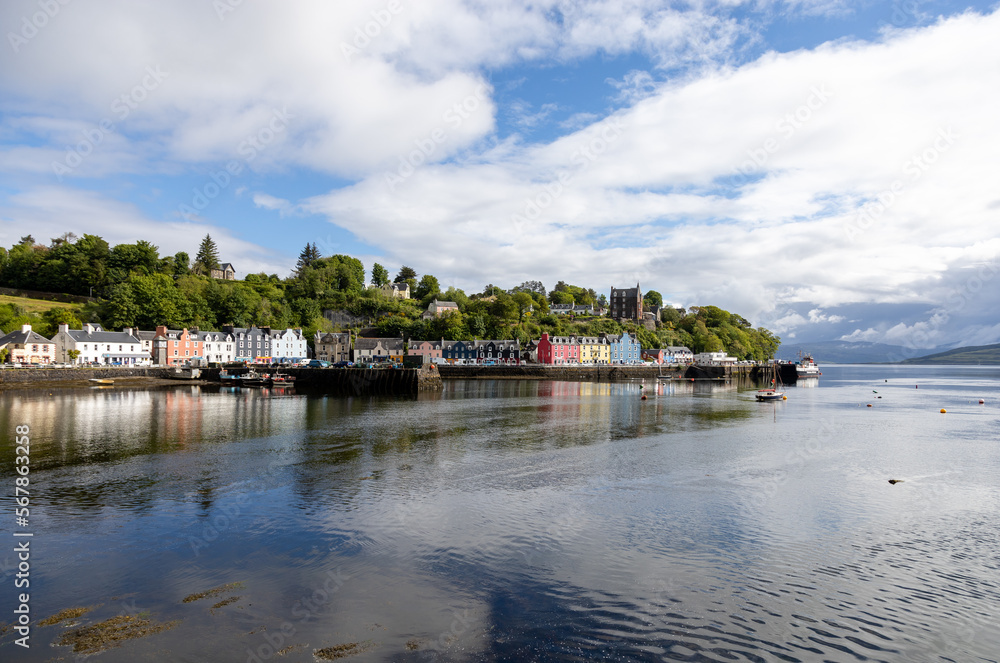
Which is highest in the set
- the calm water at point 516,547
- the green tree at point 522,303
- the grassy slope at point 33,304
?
the green tree at point 522,303

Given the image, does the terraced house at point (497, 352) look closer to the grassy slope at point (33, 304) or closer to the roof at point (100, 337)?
the roof at point (100, 337)

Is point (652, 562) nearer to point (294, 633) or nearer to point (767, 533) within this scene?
point (767, 533)

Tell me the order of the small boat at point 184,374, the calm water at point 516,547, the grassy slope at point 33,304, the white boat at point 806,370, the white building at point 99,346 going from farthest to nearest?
the white boat at point 806,370 → the grassy slope at point 33,304 → the small boat at point 184,374 → the white building at point 99,346 → the calm water at point 516,547

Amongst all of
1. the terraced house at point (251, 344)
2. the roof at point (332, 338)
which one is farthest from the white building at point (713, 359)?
the terraced house at point (251, 344)

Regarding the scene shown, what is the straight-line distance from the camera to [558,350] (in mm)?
107312

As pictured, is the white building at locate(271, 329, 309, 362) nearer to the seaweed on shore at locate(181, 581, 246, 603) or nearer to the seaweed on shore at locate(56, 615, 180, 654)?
the seaweed on shore at locate(181, 581, 246, 603)

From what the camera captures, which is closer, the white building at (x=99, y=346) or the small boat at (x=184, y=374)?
the white building at (x=99, y=346)

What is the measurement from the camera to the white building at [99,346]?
71.8m

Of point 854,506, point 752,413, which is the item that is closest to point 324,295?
point 752,413

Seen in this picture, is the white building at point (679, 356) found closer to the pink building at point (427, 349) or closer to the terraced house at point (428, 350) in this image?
the terraced house at point (428, 350)

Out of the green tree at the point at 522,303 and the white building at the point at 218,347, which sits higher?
the green tree at the point at 522,303

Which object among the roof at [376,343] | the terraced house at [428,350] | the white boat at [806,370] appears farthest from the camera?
the white boat at [806,370]

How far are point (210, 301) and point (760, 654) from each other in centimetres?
11165

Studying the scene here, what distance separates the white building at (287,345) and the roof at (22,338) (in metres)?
31.6
